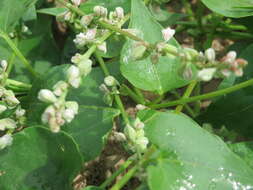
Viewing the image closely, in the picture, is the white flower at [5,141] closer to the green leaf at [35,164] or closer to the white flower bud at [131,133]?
the green leaf at [35,164]

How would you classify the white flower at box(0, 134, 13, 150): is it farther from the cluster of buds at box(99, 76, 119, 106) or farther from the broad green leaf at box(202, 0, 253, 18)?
the broad green leaf at box(202, 0, 253, 18)

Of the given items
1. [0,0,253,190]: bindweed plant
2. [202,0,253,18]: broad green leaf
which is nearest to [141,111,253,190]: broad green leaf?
[0,0,253,190]: bindweed plant

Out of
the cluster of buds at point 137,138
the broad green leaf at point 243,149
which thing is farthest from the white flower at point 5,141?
the broad green leaf at point 243,149

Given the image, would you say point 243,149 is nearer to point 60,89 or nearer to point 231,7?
point 231,7

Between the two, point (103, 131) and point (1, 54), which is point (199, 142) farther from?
point (1, 54)

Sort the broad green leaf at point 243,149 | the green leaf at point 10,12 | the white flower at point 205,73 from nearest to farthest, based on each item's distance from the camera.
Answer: the white flower at point 205,73
the broad green leaf at point 243,149
the green leaf at point 10,12

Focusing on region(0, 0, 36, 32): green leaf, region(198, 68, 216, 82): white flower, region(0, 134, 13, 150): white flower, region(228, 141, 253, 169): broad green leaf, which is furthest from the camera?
region(0, 0, 36, 32): green leaf

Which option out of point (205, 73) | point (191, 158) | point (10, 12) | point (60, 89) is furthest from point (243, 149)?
point (10, 12)
